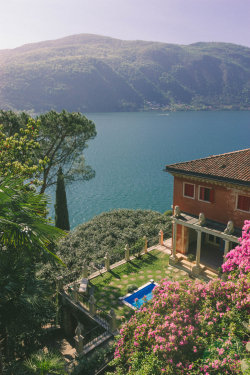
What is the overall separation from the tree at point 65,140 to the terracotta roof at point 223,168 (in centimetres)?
1423

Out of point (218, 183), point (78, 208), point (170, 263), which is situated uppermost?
point (218, 183)

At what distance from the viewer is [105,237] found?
87.1 feet

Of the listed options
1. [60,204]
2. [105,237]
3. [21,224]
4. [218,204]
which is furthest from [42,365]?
[60,204]

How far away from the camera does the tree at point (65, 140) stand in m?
29.0

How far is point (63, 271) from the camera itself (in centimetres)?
2017

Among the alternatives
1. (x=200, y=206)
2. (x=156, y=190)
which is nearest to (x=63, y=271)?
(x=200, y=206)

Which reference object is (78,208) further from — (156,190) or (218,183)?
(218,183)

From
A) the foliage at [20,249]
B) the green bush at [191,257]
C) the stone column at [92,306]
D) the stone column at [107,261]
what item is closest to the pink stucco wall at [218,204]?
the green bush at [191,257]

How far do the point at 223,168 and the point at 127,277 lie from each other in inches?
395

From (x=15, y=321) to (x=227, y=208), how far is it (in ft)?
45.5

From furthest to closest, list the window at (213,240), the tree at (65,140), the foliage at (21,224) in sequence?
the tree at (65,140) < the window at (213,240) < the foliage at (21,224)

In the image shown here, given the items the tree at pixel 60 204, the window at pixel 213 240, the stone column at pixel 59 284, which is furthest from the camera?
the tree at pixel 60 204

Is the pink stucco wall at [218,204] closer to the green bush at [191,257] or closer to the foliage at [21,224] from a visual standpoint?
the green bush at [191,257]

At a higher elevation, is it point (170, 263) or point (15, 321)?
point (15, 321)
